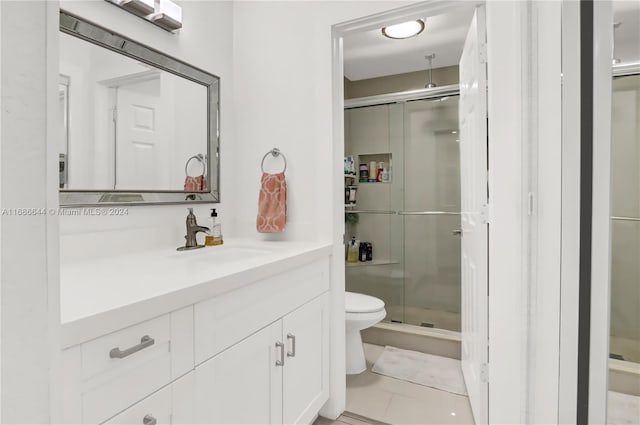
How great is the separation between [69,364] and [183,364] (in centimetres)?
30

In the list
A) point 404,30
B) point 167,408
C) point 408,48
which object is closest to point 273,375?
point 167,408

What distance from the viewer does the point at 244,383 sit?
1154 millimetres

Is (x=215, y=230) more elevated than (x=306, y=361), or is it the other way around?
(x=215, y=230)

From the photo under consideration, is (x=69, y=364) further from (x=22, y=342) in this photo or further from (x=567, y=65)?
(x=567, y=65)

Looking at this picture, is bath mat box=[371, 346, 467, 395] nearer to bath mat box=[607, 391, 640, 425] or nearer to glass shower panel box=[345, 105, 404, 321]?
glass shower panel box=[345, 105, 404, 321]

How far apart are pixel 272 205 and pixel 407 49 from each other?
1869 millimetres

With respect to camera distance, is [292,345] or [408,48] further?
[408,48]

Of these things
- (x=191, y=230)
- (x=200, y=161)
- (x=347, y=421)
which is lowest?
(x=347, y=421)

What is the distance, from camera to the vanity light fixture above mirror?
144cm

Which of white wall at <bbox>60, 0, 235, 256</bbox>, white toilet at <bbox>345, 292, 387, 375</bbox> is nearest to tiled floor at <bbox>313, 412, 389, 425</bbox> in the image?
white toilet at <bbox>345, 292, 387, 375</bbox>

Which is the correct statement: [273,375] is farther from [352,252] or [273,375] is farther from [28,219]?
[352,252]

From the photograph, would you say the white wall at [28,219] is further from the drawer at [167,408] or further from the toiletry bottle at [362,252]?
the toiletry bottle at [362,252]

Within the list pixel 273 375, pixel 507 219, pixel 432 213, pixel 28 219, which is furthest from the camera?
pixel 432 213

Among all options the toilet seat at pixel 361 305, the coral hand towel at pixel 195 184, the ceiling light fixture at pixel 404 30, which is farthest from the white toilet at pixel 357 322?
the ceiling light fixture at pixel 404 30
